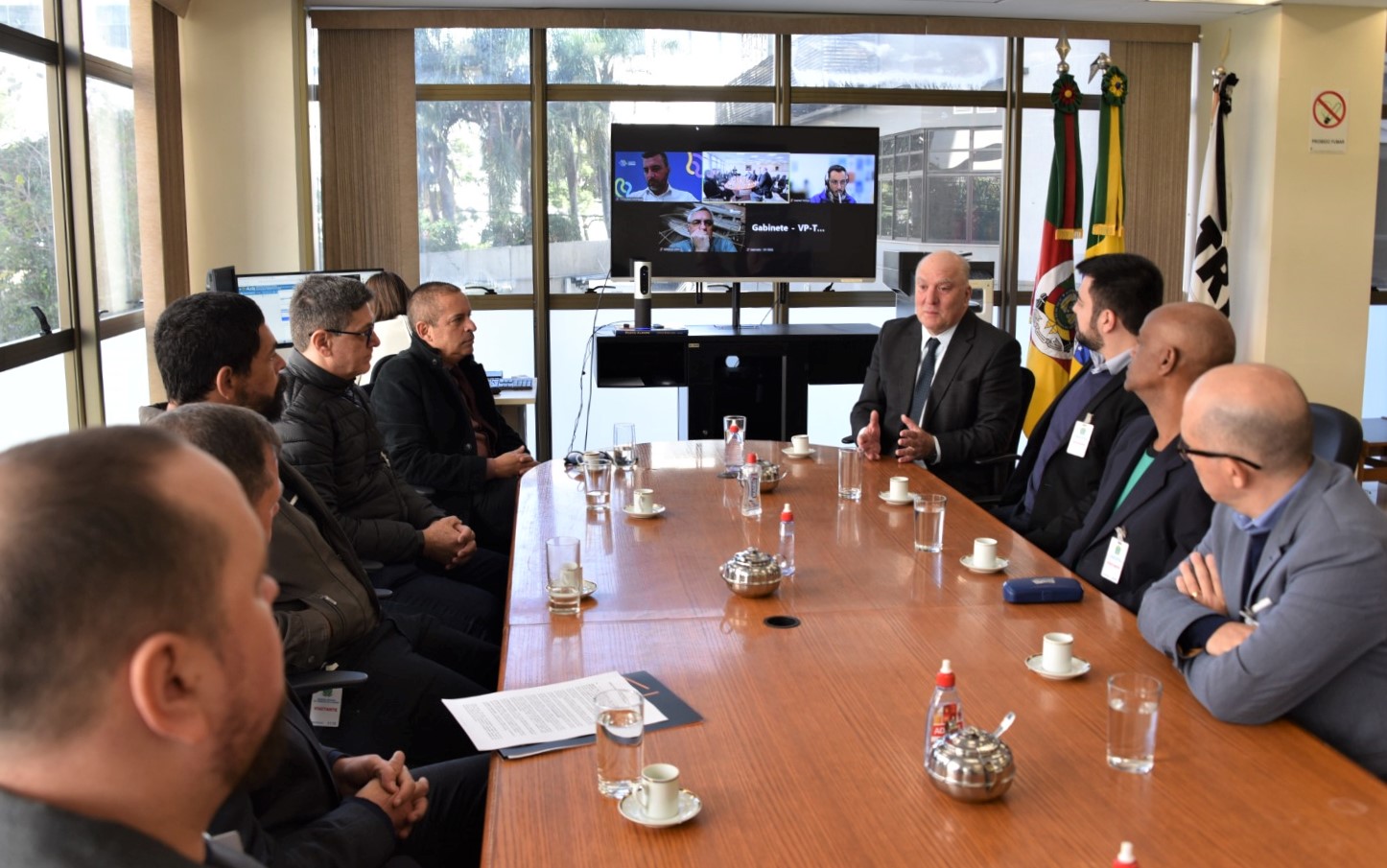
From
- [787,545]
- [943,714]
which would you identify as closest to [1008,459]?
[787,545]

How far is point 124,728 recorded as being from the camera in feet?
2.78

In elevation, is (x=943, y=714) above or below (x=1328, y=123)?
below

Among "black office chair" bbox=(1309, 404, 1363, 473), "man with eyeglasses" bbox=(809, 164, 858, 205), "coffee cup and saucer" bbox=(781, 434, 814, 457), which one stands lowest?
"coffee cup and saucer" bbox=(781, 434, 814, 457)

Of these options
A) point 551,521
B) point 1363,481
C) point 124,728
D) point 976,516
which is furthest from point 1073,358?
point 124,728

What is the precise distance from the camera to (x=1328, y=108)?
7277mm

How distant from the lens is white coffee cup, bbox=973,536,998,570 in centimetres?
288

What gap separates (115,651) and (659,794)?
3.15 feet

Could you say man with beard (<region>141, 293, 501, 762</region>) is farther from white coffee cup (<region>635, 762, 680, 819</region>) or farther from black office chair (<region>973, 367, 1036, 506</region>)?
black office chair (<region>973, 367, 1036, 506</region>)

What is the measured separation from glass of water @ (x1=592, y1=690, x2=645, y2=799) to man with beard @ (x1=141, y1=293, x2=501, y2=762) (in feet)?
3.16

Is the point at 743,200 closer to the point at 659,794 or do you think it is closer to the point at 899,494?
the point at 899,494

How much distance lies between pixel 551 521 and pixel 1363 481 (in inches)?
219

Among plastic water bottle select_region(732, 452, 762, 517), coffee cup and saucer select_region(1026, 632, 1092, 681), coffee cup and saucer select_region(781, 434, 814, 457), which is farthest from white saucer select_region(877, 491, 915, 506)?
coffee cup and saucer select_region(1026, 632, 1092, 681)

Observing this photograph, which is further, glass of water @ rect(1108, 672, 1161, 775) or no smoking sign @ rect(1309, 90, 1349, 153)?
no smoking sign @ rect(1309, 90, 1349, 153)

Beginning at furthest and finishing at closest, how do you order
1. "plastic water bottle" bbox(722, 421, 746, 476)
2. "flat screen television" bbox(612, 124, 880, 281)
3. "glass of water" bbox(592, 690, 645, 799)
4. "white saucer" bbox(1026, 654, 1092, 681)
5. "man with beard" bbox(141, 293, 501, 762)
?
1. "flat screen television" bbox(612, 124, 880, 281)
2. "plastic water bottle" bbox(722, 421, 746, 476)
3. "man with beard" bbox(141, 293, 501, 762)
4. "white saucer" bbox(1026, 654, 1092, 681)
5. "glass of water" bbox(592, 690, 645, 799)
